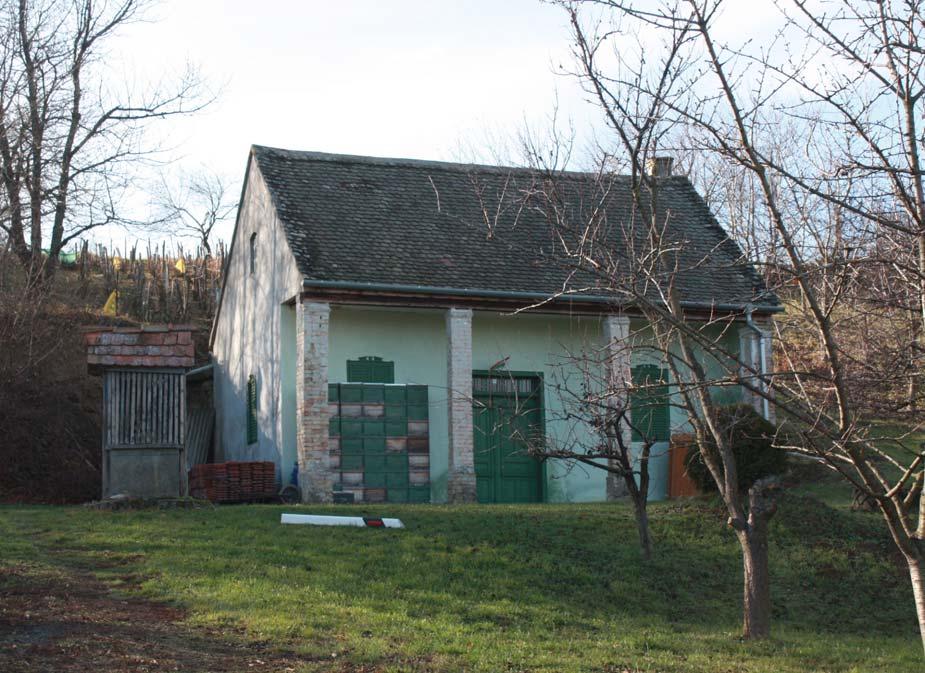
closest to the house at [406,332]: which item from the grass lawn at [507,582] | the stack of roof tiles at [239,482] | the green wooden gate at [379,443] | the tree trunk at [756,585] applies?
the green wooden gate at [379,443]

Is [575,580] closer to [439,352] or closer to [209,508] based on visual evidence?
[209,508]

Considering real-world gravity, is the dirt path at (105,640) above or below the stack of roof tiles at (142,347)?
below

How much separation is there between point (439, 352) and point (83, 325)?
11.4m

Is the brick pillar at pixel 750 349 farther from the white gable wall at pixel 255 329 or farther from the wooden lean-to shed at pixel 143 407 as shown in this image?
the wooden lean-to shed at pixel 143 407

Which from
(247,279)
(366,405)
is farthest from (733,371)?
(247,279)

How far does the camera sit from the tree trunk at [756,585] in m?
11.2

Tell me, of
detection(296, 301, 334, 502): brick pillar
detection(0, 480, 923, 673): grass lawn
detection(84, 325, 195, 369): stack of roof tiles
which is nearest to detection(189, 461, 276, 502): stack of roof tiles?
detection(296, 301, 334, 502): brick pillar

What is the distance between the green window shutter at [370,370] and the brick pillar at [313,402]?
4.41 ft

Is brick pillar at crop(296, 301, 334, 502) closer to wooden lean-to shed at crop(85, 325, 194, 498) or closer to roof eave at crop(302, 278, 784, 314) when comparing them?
roof eave at crop(302, 278, 784, 314)

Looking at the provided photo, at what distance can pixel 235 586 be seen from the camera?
11828 millimetres

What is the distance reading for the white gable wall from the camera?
21938 millimetres

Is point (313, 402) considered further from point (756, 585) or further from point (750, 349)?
point (756, 585)

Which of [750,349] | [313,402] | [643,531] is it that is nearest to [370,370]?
[313,402]

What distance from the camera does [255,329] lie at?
2420cm
